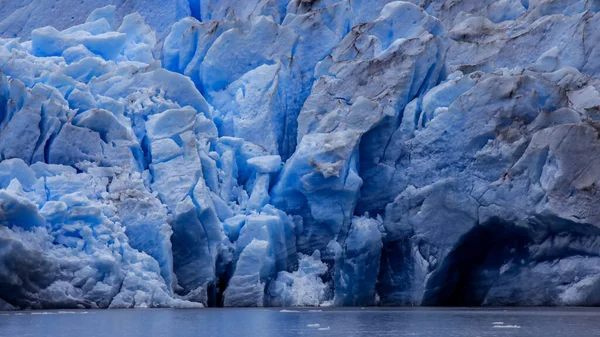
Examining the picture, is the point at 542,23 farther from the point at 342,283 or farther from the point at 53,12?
the point at 53,12

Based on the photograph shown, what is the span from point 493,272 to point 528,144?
2.26m

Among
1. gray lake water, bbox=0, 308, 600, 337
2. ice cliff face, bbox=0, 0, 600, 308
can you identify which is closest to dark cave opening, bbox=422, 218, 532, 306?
ice cliff face, bbox=0, 0, 600, 308

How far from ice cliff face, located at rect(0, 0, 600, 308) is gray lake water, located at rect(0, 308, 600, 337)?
1133 mm

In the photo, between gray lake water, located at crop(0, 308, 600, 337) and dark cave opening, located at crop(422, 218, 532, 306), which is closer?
gray lake water, located at crop(0, 308, 600, 337)

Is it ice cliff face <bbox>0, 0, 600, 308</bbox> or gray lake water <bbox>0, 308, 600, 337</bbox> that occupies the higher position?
ice cliff face <bbox>0, 0, 600, 308</bbox>

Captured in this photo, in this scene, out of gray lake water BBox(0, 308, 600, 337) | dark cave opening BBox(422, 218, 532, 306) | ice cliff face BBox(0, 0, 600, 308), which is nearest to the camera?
gray lake water BBox(0, 308, 600, 337)

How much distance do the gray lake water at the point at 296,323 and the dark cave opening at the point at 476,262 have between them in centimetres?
149

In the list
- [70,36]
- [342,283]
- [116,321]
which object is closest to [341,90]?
[342,283]

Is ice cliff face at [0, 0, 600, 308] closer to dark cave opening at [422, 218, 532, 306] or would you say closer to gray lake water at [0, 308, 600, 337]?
dark cave opening at [422, 218, 532, 306]

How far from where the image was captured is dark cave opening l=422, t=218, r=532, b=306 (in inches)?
613

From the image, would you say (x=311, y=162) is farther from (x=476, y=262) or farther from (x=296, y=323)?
(x=296, y=323)

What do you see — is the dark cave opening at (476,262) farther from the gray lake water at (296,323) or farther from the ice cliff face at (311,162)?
the gray lake water at (296,323)

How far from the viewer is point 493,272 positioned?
15.9 meters

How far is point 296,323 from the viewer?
11469 millimetres
